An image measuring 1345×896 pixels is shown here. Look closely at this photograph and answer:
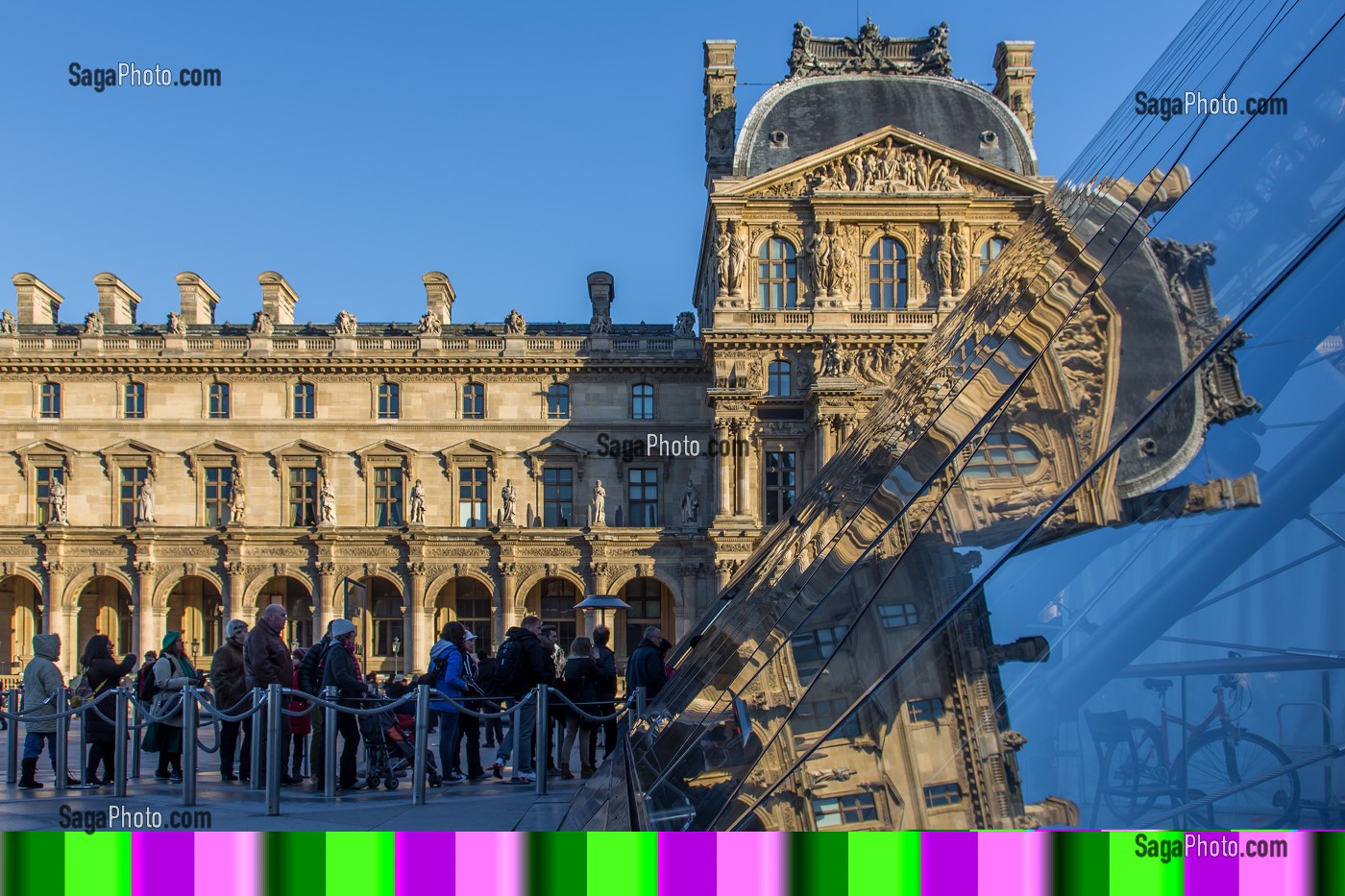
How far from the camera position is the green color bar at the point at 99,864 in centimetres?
411

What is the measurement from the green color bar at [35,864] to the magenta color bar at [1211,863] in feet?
11.9

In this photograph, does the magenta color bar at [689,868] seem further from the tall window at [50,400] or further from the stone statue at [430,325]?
the tall window at [50,400]

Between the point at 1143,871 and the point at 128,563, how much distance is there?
3788 centimetres

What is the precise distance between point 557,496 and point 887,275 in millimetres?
12388

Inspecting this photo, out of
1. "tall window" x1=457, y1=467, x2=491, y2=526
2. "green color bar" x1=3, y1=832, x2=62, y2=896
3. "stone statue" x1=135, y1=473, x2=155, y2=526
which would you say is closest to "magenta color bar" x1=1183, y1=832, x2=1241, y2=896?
"green color bar" x1=3, y1=832, x2=62, y2=896

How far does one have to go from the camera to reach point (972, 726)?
12.3 ft

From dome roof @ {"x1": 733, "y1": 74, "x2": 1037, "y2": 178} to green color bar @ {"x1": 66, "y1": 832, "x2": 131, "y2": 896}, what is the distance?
3359 cm

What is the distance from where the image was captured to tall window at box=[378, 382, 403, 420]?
38.2 meters

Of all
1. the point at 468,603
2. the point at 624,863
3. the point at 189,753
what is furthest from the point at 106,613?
the point at 624,863

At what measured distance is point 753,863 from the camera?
150 inches

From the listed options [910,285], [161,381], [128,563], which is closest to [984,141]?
[910,285]

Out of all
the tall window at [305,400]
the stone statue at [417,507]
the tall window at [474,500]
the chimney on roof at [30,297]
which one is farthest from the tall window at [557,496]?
the chimney on roof at [30,297]

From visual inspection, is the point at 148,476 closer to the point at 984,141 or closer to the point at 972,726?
the point at 984,141

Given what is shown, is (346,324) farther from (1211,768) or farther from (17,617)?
(1211,768)
